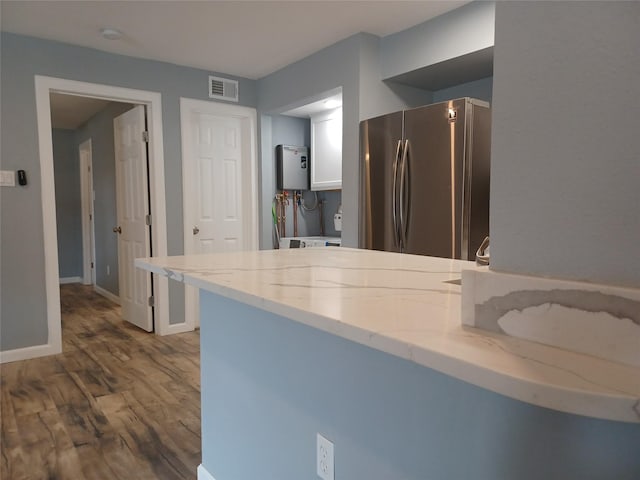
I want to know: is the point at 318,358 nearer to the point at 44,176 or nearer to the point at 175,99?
the point at 44,176

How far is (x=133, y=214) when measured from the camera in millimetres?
4047

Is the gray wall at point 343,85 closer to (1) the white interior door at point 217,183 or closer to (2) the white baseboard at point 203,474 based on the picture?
(1) the white interior door at point 217,183

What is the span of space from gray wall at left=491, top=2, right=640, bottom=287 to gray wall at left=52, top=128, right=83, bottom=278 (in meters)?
7.14

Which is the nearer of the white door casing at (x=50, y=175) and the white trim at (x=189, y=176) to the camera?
the white door casing at (x=50, y=175)

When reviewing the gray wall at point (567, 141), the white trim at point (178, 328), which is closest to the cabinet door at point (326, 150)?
the white trim at point (178, 328)

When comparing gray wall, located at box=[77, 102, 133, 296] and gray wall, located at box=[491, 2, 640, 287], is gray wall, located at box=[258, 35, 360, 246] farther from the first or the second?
gray wall, located at box=[491, 2, 640, 287]

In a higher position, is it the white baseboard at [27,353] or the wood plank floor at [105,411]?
the white baseboard at [27,353]

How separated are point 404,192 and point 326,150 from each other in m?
1.86

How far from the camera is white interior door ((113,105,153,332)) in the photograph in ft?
12.6

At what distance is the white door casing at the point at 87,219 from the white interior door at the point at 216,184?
9.49ft

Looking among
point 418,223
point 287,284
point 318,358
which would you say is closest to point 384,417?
point 318,358

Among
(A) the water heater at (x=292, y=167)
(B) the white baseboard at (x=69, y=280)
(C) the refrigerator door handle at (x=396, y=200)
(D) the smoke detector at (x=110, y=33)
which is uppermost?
(D) the smoke detector at (x=110, y=33)

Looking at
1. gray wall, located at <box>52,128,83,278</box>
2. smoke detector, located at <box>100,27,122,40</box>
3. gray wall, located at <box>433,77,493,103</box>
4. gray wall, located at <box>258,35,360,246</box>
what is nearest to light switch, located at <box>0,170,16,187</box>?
smoke detector, located at <box>100,27,122,40</box>

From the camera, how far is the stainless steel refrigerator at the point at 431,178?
258cm
